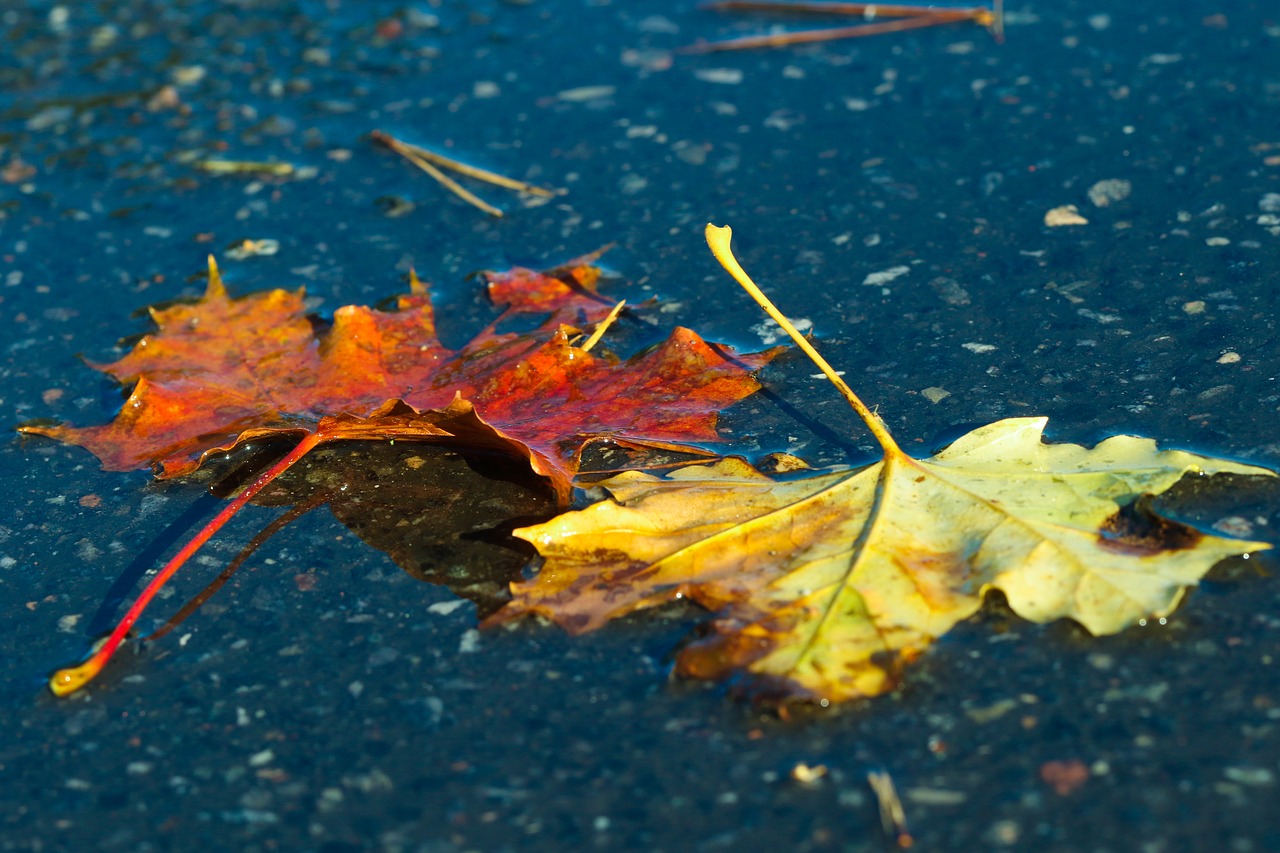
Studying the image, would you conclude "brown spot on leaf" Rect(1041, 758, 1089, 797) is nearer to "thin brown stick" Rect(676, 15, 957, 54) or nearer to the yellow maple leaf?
the yellow maple leaf

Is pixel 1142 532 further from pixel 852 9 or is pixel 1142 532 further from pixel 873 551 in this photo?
pixel 852 9

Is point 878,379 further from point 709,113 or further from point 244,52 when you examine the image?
point 244,52

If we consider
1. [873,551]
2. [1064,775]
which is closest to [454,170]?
[873,551]

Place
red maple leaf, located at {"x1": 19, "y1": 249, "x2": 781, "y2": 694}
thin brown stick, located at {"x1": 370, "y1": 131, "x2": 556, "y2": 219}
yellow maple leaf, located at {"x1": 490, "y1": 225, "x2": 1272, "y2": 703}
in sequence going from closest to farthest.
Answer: yellow maple leaf, located at {"x1": 490, "y1": 225, "x2": 1272, "y2": 703} < red maple leaf, located at {"x1": 19, "y1": 249, "x2": 781, "y2": 694} < thin brown stick, located at {"x1": 370, "y1": 131, "x2": 556, "y2": 219}

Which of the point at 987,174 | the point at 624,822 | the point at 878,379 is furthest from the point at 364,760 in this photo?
the point at 987,174

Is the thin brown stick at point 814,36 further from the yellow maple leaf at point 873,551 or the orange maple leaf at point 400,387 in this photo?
the yellow maple leaf at point 873,551

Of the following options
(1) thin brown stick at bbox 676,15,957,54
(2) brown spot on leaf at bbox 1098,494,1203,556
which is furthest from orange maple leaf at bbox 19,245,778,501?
(1) thin brown stick at bbox 676,15,957,54

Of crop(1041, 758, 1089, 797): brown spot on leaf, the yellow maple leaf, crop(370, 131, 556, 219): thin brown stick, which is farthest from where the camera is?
crop(370, 131, 556, 219): thin brown stick
